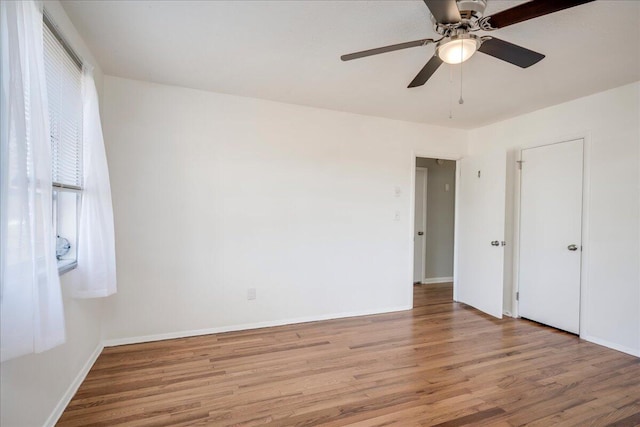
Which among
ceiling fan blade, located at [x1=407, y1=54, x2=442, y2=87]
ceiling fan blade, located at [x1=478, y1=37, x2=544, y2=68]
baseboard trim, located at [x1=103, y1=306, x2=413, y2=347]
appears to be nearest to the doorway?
baseboard trim, located at [x1=103, y1=306, x2=413, y2=347]

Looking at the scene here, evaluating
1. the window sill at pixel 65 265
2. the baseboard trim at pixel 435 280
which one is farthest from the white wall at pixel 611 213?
the window sill at pixel 65 265

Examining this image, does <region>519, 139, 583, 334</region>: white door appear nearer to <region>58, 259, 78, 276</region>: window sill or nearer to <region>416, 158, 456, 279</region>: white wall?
<region>416, 158, 456, 279</region>: white wall

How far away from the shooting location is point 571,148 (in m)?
3.21

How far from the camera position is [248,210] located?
322 centimetres

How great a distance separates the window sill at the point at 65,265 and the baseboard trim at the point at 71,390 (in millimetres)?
781

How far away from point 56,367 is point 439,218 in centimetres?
533

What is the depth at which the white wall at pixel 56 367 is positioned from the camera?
1389 millimetres

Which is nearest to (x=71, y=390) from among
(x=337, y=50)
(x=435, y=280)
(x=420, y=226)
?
(x=337, y=50)

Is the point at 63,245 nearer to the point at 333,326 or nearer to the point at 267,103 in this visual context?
the point at 267,103

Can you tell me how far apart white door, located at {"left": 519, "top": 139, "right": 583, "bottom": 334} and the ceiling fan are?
6.69 feet

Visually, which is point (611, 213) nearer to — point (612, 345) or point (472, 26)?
point (612, 345)

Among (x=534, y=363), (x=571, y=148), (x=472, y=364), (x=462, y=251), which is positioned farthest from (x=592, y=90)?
(x=472, y=364)

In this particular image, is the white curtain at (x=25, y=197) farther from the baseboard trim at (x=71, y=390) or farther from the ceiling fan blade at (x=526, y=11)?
the ceiling fan blade at (x=526, y=11)

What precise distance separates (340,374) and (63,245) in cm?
218
